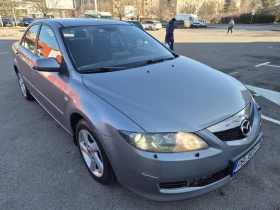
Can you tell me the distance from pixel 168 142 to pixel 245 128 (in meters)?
0.75

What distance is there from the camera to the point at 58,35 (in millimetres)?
2752

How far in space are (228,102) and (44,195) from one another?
2029mm

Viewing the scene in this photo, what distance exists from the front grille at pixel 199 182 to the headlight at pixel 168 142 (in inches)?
10.5

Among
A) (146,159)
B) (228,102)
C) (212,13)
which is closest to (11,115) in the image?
(146,159)

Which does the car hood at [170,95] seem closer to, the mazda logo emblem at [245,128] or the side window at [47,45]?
the mazda logo emblem at [245,128]

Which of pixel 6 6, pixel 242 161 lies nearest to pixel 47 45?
pixel 242 161

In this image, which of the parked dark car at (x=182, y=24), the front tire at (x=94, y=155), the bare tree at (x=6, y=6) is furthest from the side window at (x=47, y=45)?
the parked dark car at (x=182, y=24)

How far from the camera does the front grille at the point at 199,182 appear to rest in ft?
5.68

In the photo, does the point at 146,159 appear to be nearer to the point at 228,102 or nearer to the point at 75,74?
the point at 228,102

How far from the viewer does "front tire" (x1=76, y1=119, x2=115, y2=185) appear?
2055 mm

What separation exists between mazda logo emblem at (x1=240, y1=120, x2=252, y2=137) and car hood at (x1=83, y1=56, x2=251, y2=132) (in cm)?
13

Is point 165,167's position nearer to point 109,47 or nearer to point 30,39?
point 109,47

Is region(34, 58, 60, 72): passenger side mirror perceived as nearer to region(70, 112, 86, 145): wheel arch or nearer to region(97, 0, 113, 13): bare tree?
region(70, 112, 86, 145): wheel arch

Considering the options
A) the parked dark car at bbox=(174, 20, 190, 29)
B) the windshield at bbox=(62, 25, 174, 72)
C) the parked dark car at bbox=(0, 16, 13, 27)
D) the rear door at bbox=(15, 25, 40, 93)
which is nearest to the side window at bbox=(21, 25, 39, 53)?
the rear door at bbox=(15, 25, 40, 93)
